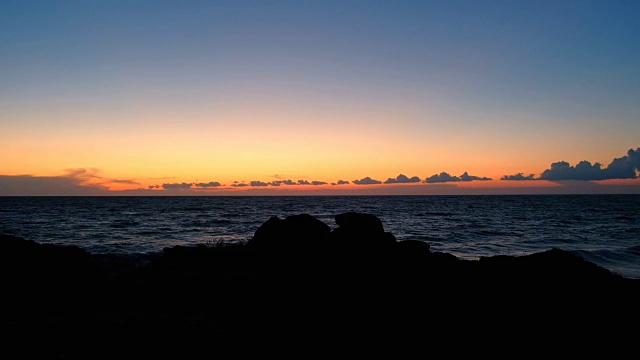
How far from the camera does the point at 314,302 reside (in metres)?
12.0

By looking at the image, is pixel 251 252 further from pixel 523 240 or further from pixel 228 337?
pixel 523 240

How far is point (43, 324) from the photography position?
10.6 metres

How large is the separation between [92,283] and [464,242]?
33033 millimetres

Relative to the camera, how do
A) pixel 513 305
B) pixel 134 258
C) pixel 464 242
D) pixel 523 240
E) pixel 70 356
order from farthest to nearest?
1. pixel 523 240
2. pixel 464 242
3. pixel 134 258
4. pixel 513 305
5. pixel 70 356

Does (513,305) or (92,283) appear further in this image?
(92,283)

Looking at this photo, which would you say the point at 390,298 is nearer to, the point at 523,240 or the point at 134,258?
the point at 134,258

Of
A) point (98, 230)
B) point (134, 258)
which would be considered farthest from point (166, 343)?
point (98, 230)

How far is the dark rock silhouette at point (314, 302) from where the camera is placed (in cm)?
950

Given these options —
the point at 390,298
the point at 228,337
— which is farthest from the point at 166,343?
the point at 390,298

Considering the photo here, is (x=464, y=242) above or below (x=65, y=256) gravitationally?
below

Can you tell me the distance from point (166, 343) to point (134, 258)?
17.9 metres

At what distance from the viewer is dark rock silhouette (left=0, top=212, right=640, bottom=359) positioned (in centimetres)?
950

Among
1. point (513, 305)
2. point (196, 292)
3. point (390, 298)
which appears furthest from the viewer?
point (196, 292)

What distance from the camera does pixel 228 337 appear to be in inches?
392
